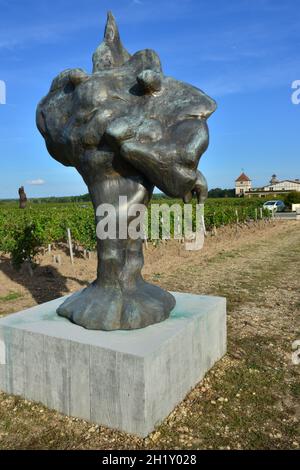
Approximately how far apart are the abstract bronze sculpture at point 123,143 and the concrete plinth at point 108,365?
0.28 meters

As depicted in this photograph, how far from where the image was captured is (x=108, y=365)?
3.52 metres

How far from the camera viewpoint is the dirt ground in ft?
11.2

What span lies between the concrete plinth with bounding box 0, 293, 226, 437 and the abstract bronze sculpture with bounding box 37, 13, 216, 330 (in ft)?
0.91

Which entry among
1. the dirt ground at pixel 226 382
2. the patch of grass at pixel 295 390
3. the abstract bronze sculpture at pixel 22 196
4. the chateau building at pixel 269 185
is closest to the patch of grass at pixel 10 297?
the dirt ground at pixel 226 382

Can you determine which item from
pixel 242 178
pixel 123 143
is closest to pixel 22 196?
pixel 123 143

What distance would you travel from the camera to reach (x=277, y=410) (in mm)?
3861

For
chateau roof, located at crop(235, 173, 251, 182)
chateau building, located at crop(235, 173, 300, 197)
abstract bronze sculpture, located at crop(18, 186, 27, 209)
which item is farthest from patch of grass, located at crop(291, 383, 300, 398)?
chateau roof, located at crop(235, 173, 251, 182)

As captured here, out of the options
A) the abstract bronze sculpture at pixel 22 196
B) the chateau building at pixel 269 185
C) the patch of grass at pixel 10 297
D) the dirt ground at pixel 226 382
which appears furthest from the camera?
the chateau building at pixel 269 185

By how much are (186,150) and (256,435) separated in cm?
253

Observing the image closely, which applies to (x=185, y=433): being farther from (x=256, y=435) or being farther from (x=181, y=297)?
(x=181, y=297)

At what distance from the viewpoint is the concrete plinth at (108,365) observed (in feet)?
11.2

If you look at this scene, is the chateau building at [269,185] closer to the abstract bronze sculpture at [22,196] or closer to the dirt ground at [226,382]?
the abstract bronze sculpture at [22,196]
